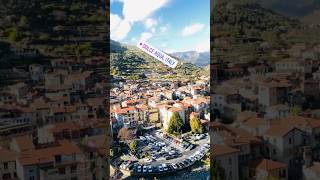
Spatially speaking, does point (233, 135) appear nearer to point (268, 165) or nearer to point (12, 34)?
point (268, 165)

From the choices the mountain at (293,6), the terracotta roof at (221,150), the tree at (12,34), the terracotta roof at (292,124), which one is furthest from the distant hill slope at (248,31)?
the tree at (12,34)

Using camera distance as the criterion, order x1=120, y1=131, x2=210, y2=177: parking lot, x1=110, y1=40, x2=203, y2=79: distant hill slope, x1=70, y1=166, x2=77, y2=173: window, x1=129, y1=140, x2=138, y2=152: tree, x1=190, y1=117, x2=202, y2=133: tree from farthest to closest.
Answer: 1. x1=110, y1=40, x2=203, y2=79: distant hill slope
2. x1=190, y1=117, x2=202, y2=133: tree
3. x1=129, y1=140, x2=138, y2=152: tree
4. x1=120, y1=131, x2=210, y2=177: parking lot
5. x1=70, y1=166, x2=77, y2=173: window

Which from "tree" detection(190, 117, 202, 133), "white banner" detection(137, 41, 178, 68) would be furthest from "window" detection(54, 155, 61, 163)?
"tree" detection(190, 117, 202, 133)

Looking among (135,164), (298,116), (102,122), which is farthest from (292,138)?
(135,164)

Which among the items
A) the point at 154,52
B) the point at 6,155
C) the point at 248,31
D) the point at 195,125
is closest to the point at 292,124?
the point at 248,31

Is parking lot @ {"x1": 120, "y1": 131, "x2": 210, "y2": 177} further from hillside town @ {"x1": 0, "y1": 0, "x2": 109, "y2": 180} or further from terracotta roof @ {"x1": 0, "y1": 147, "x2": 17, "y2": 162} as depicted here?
terracotta roof @ {"x1": 0, "y1": 147, "x2": 17, "y2": 162}

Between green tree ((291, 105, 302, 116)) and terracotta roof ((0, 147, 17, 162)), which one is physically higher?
green tree ((291, 105, 302, 116))
